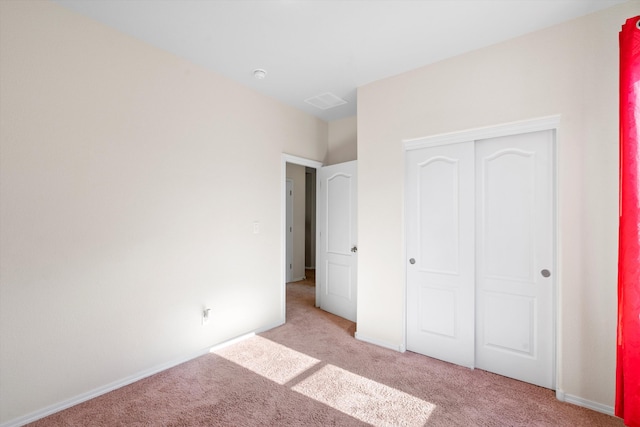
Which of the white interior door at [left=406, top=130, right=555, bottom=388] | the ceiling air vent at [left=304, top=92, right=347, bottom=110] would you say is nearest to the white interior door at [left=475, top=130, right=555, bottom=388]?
the white interior door at [left=406, top=130, right=555, bottom=388]

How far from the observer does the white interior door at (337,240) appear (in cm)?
392

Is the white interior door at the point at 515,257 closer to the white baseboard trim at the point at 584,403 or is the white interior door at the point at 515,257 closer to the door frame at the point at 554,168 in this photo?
the door frame at the point at 554,168

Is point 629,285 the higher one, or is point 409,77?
point 409,77

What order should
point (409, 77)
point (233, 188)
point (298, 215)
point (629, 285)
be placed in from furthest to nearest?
point (298, 215)
point (233, 188)
point (409, 77)
point (629, 285)

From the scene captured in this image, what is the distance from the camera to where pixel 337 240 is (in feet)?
13.5

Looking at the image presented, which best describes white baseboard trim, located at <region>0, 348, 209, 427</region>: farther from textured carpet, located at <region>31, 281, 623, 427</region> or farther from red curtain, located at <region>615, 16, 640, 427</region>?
red curtain, located at <region>615, 16, 640, 427</region>

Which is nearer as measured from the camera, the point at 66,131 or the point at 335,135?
the point at 66,131

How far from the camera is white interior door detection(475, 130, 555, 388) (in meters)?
2.38

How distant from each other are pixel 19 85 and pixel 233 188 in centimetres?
175

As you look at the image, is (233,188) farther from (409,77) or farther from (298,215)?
(298,215)

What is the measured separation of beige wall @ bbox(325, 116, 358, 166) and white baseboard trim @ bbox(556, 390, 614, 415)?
3.18 meters

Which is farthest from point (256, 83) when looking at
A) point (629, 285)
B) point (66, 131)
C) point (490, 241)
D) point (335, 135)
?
point (629, 285)

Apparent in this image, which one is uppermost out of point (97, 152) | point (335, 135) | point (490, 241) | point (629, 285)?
point (335, 135)

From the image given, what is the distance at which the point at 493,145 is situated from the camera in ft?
8.60
